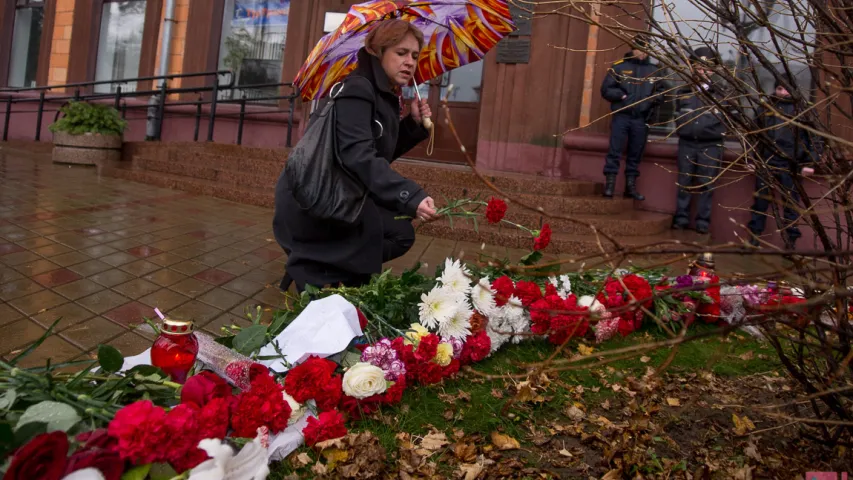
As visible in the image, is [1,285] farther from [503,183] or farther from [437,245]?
[503,183]

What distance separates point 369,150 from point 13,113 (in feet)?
49.1

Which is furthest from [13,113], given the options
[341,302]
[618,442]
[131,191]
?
[618,442]

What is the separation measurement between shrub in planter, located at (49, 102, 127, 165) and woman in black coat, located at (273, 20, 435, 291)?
7.89 metres

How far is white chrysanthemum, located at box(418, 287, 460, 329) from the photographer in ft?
8.77

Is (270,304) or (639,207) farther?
(639,207)

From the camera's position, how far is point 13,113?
46.6 feet

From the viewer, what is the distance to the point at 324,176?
2.94 meters

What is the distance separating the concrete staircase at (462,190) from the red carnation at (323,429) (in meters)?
3.42

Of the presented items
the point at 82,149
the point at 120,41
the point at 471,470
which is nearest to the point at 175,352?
the point at 471,470

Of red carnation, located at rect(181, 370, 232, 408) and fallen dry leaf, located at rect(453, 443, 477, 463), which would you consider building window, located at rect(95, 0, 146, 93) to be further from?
fallen dry leaf, located at rect(453, 443, 477, 463)

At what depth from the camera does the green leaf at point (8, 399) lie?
1.58 meters

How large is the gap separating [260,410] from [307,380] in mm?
262

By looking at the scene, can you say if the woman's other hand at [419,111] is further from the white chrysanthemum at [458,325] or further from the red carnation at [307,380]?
the red carnation at [307,380]

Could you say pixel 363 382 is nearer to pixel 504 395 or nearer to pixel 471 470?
pixel 471 470
